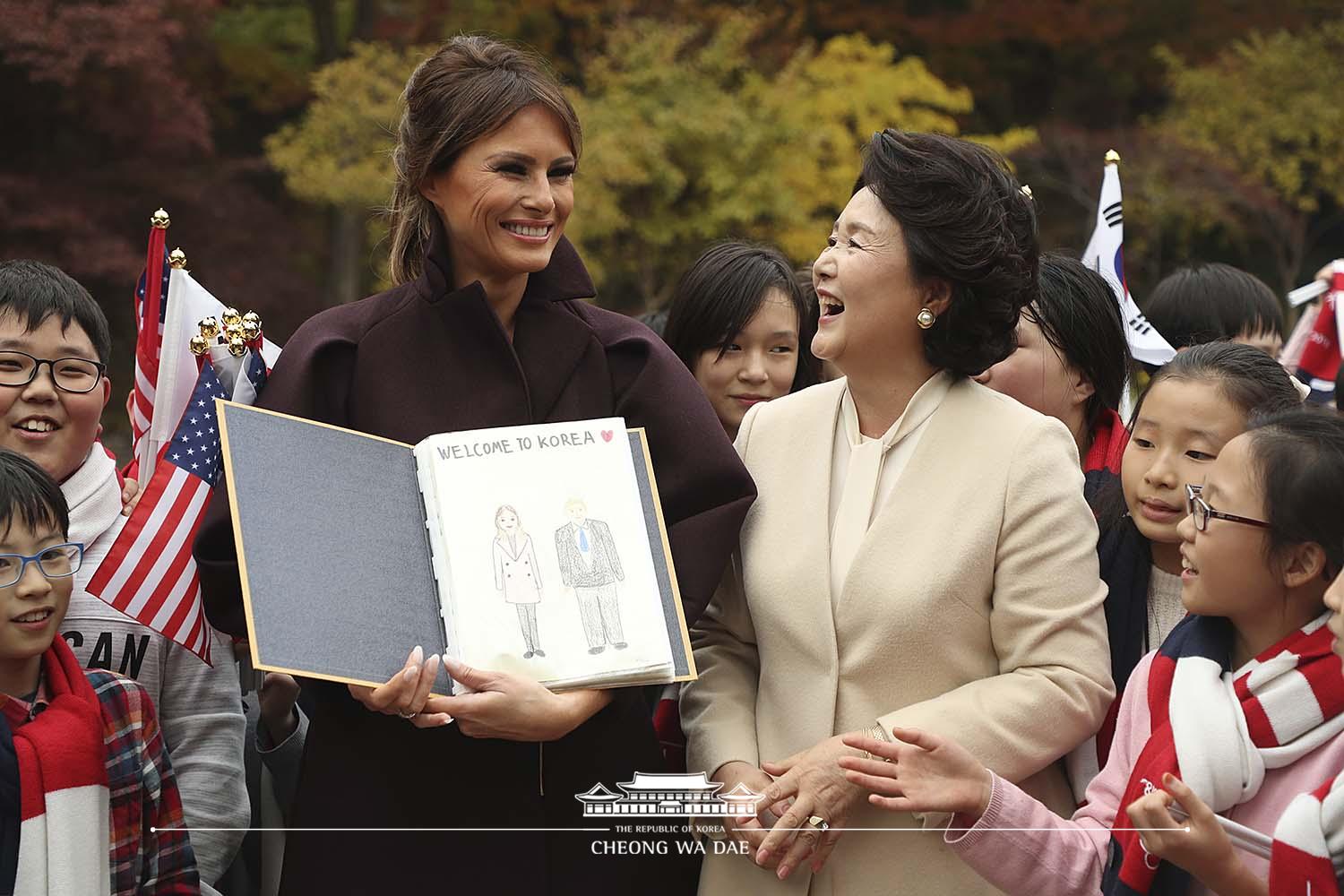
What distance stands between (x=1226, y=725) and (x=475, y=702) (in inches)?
49.7

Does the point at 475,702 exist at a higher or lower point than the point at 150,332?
lower

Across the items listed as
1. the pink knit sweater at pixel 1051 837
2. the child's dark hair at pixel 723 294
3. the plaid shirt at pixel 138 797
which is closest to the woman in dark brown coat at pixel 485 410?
Result: the plaid shirt at pixel 138 797

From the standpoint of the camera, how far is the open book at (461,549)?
2.70 meters

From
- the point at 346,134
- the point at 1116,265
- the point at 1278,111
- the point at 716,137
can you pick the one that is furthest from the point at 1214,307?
the point at 1278,111

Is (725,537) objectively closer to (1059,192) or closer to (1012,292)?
(1012,292)

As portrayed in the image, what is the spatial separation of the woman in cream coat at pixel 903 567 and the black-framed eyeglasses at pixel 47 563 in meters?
1.25

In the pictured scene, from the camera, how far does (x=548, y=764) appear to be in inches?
119

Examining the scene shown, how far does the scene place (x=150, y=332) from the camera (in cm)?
386

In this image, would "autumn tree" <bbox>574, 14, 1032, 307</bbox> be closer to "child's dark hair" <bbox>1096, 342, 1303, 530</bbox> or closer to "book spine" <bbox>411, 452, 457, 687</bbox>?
"child's dark hair" <bbox>1096, 342, 1303, 530</bbox>

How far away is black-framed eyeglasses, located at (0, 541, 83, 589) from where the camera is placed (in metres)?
2.94

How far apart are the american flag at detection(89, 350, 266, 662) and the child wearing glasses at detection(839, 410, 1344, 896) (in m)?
1.39

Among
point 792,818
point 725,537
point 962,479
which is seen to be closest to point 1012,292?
point 962,479

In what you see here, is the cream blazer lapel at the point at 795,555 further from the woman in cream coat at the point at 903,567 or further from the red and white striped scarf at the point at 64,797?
the red and white striped scarf at the point at 64,797

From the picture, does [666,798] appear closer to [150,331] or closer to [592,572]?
[592,572]
